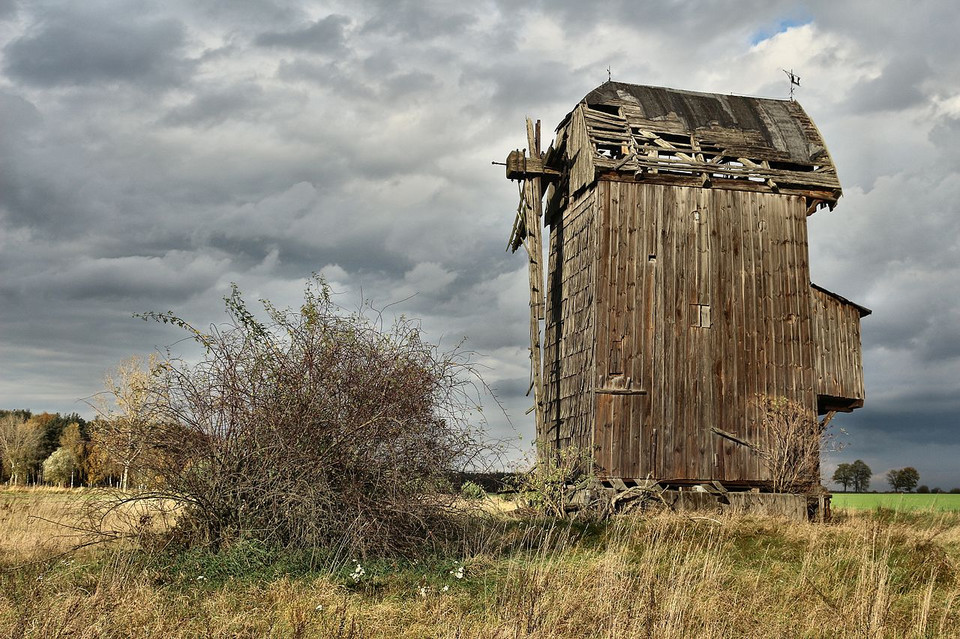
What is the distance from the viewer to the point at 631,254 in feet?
58.5

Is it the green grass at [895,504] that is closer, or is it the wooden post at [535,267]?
the wooden post at [535,267]

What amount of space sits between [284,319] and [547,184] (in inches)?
500

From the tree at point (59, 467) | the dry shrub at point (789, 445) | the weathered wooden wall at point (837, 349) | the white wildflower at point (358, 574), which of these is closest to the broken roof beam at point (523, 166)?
the weathered wooden wall at point (837, 349)

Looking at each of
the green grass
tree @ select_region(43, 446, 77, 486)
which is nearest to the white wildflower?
the green grass

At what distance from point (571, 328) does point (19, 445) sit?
4452cm

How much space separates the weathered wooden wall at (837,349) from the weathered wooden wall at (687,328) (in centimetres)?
87

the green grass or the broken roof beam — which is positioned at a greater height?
the broken roof beam

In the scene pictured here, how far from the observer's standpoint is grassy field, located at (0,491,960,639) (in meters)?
6.64

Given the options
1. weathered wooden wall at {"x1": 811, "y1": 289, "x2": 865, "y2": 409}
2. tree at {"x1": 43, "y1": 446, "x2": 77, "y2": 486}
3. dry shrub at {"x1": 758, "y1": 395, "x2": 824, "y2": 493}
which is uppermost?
weathered wooden wall at {"x1": 811, "y1": 289, "x2": 865, "y2": 409}

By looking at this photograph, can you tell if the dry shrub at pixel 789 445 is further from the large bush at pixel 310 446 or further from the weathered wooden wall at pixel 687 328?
the large bush at pixel 310 446

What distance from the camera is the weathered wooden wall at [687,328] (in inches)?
677

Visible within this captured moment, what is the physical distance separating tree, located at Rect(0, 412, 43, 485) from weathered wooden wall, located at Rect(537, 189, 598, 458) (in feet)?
127

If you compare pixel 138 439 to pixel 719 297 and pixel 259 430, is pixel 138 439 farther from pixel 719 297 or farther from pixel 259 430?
pixel 719 297

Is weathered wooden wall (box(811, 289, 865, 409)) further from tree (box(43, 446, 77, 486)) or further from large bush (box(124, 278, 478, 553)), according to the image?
tree (box(43, 446, 77, 486))
